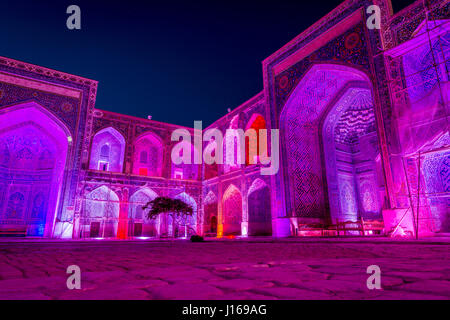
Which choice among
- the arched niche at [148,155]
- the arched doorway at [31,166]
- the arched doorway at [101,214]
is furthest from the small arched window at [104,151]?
the arched doorway at [31,166]

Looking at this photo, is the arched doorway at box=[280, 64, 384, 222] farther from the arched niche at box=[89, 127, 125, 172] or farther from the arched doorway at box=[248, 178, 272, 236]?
the arched niche at box=[89, 127, 125, 172]

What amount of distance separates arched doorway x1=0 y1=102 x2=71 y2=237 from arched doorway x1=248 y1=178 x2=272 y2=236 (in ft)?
31.8

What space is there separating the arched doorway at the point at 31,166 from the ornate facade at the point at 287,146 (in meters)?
0.07

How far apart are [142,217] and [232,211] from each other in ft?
18.8

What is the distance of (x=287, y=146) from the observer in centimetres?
1237

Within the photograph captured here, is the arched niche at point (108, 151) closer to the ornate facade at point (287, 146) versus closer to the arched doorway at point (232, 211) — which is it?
→ the ornate facade at point (287, 146)

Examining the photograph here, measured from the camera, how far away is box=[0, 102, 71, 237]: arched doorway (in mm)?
14781

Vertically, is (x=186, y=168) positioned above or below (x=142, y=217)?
above

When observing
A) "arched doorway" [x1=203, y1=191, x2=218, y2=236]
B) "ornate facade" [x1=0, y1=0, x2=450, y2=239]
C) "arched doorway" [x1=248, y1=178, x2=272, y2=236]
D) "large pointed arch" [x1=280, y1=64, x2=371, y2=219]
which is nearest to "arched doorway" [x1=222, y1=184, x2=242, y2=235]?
"ornate facade" [x1=0, y1=0, x2=450, y2=239]

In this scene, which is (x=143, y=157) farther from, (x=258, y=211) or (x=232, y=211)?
(x=258, y=211)

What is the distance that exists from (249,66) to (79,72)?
24.7 metres

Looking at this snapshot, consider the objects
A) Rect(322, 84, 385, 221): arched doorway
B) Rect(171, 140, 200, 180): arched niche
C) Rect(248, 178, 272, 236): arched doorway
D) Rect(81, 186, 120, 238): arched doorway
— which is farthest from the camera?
Rect(171, 140, 200, 180): arched niche

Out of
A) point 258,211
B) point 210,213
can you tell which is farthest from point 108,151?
point 258,211

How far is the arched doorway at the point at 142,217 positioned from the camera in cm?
1750
